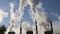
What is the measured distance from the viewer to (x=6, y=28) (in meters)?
11.9

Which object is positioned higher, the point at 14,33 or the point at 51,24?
the point at 51,24

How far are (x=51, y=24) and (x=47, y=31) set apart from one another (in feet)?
2.32

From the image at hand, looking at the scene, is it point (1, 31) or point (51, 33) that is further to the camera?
point (1, 31)

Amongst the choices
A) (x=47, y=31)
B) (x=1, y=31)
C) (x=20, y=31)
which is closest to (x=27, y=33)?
(x=20, y=31)

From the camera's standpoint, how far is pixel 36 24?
437 inches

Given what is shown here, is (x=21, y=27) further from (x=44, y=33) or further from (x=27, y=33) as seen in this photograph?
(x=44, y=33)

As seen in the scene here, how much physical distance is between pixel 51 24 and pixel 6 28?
4190mm

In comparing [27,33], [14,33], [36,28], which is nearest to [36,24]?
[36,28]

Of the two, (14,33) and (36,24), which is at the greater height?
(36,24)

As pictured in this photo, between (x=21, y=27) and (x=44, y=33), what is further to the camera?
(x=21, y=27)

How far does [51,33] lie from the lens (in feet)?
35.3

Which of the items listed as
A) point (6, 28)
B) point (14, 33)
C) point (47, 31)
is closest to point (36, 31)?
point (47, 31)

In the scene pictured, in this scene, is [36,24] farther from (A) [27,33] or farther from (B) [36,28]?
(A) [27,33]

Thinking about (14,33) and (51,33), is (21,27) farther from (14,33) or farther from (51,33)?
(51,33)
